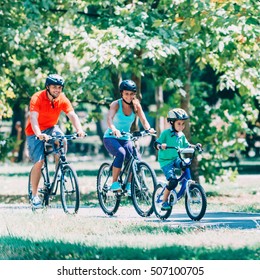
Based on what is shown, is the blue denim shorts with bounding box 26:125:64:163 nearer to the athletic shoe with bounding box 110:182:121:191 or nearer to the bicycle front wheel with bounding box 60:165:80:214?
the bicycle front wheel with bounding box 60:165:80:214

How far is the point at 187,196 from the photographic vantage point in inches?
492

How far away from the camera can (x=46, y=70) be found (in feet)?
70.8

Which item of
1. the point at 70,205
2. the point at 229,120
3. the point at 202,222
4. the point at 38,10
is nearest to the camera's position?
the point at 202,222

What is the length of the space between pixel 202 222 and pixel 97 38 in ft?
16.8

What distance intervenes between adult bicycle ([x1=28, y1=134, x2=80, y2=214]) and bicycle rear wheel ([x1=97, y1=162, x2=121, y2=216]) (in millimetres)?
409

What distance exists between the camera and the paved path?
40.4 ft

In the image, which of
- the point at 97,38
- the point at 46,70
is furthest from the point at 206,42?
the point at 46,70

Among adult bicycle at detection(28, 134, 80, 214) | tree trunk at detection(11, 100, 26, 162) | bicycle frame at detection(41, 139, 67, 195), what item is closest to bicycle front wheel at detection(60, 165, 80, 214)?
adult bicycle at detection(28, 134, 80, 214)

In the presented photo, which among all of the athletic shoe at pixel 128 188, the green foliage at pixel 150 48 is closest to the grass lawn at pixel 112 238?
the athletic shoe at pixel 128 188

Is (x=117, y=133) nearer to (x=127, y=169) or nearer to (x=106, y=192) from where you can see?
(x=127, y=169)

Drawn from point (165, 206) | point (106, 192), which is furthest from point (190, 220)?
point (106, 192)

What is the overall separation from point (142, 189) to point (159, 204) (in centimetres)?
33
